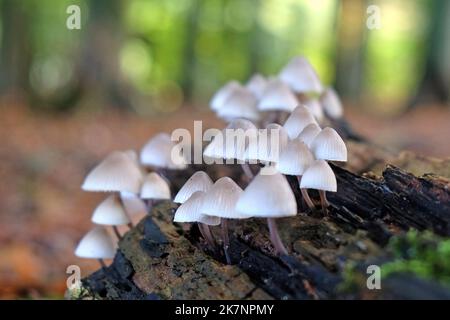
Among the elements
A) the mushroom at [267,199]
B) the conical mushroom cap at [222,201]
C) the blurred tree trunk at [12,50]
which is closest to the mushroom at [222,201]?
the conical mushroom cap at [222,201]

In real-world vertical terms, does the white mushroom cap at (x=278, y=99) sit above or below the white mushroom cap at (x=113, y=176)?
above

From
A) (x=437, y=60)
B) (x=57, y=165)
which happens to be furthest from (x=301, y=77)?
(x=437, y=60)

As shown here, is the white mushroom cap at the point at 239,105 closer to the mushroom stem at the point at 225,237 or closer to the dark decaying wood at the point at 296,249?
the dark decaying wood at the point at 296,249

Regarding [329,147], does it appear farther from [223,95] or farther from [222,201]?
[223,95]

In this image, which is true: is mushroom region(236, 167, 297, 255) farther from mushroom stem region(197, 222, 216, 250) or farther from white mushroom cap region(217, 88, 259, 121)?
white mushroom cap region(217, 88, 259, 121)

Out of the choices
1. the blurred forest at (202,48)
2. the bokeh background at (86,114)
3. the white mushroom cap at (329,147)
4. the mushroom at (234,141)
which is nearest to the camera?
the white mushroom cap at (329,147)
